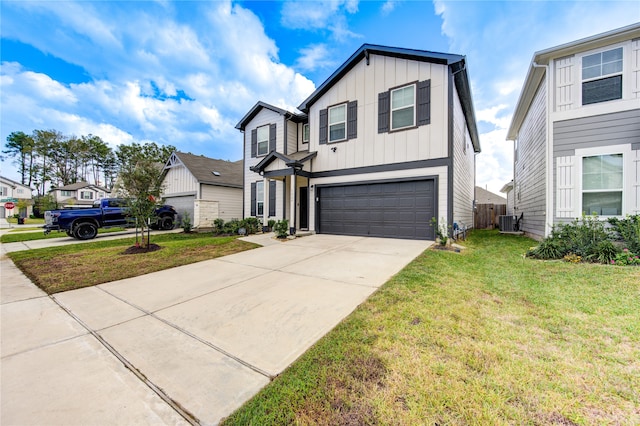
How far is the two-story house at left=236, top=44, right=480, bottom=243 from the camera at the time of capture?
26.5 feet

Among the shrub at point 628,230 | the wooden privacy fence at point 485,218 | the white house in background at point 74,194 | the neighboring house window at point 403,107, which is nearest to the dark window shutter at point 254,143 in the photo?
the neighboring house window at point 403,107

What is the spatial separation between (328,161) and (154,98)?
53.0ft

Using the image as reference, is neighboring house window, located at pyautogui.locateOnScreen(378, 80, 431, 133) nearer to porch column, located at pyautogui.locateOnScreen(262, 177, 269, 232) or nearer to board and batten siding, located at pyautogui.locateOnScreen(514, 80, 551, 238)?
board and batten siding, located at pyautogui.locateOnScreen(514, 80, 551, 238)

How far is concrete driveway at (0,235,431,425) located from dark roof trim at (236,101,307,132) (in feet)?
30.1

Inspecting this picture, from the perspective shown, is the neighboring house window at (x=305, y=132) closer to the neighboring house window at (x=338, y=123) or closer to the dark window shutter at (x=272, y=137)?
the dark window shutter at (x=272, y=137)

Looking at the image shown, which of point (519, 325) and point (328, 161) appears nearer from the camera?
point (519, 325)

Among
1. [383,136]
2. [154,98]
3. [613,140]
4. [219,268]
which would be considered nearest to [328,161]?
[383,136]

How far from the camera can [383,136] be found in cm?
909

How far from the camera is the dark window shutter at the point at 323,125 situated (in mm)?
10547

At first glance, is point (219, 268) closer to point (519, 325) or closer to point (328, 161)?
point (519, 325)

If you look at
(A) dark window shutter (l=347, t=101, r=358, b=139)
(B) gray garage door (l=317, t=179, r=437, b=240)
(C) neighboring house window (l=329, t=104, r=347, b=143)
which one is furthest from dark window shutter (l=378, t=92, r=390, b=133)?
(B) gray garage door (l=317, t=179, r=437, b=240)

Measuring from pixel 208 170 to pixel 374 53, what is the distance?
11.7 metres

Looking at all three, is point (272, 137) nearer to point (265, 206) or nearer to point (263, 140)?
point (263, 140)

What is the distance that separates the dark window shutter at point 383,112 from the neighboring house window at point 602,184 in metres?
5.50
